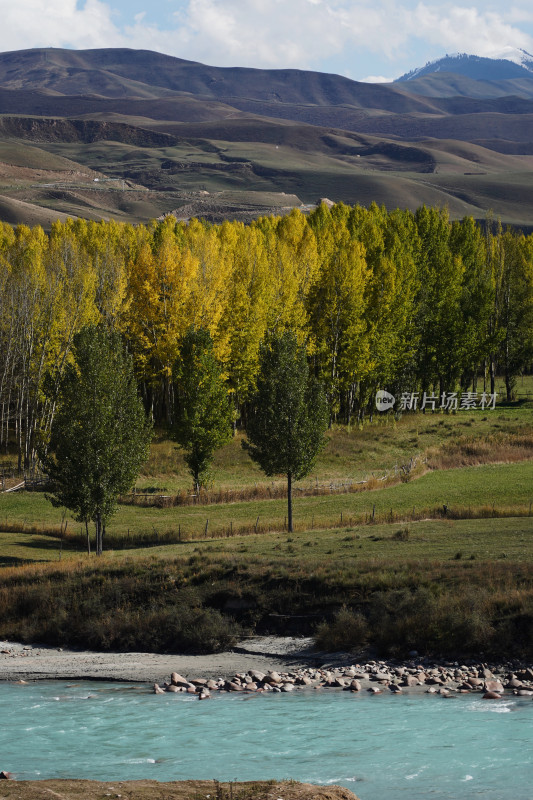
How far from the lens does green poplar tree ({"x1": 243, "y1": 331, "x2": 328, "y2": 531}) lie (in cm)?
5231

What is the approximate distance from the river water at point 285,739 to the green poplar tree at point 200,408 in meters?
31.3

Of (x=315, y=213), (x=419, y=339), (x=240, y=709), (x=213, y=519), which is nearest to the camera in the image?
(x=240, y=709)

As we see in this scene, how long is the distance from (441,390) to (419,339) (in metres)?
7.77

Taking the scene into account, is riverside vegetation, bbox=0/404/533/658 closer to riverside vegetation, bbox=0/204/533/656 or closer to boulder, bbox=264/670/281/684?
riverside vegetation, bbox=0/204/533/656

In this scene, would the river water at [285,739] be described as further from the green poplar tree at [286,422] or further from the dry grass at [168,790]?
the green poplar tree at [286,422]

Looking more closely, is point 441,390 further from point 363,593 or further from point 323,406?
point 363,593

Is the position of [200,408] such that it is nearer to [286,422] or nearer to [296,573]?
[286,422]

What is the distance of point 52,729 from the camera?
24.9 m

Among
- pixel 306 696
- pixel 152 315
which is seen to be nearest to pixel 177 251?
pixel 152 315

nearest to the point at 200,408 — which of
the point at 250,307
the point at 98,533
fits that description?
the point at 250,307

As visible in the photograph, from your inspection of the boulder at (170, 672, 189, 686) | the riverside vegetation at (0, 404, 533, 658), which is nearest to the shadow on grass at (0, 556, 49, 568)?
the riverside vegetation at (0, 404, 533, 658)

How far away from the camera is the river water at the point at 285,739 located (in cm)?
2139

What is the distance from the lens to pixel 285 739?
23.9 meters

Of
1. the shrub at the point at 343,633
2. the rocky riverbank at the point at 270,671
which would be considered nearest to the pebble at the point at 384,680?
the rocky riverbank at the point at 270,671
